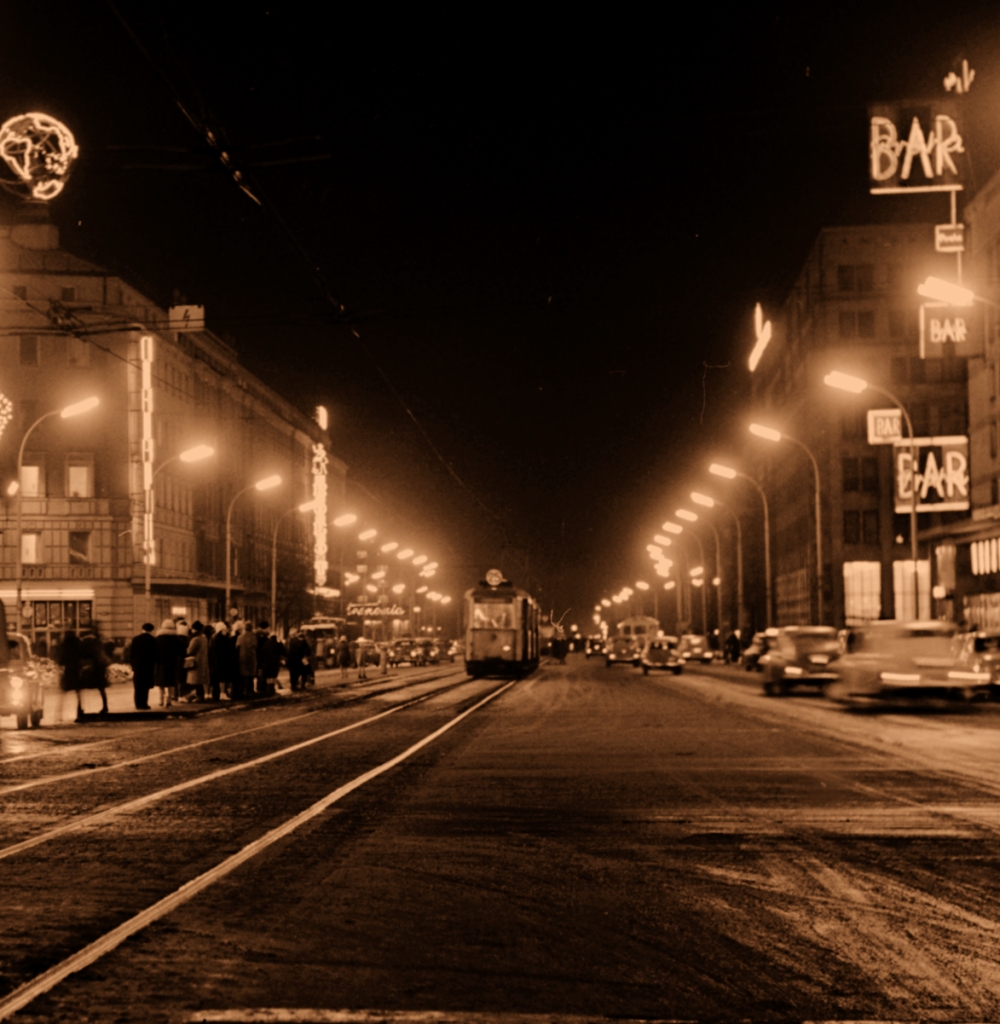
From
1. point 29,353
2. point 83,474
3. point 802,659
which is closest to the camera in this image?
point 802,659

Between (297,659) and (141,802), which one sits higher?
(141,802)

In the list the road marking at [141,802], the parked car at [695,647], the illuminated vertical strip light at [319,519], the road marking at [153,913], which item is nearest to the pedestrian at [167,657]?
the road marking at [141,802]

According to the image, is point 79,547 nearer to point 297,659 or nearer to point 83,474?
point 83,474

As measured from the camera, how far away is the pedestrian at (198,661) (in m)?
34.1

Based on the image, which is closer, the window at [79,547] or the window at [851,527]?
the window at [79,547]

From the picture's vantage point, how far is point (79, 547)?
69.4 metres

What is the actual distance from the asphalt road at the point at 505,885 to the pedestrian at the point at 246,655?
1787 centimetres

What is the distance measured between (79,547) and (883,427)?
3610 cm

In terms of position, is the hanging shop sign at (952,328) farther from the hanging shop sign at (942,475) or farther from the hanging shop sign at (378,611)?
the hanging shop sign at (378,611)

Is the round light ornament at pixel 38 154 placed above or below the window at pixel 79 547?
above

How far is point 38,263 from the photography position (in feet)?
234

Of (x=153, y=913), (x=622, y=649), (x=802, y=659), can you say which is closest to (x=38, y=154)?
(x=153, y=913)

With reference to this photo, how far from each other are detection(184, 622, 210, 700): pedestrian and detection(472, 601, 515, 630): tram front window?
22.7 m

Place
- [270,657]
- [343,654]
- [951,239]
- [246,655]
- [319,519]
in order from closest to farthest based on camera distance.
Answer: [246,655] < [270,657] < [951,239] < [343,654] < [319,519]
